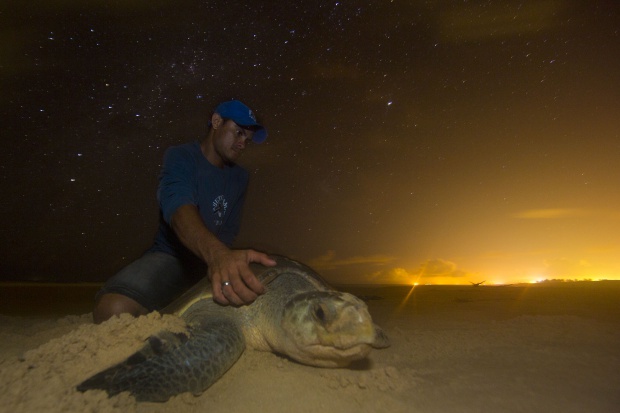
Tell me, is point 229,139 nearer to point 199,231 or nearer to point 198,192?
point 198,192

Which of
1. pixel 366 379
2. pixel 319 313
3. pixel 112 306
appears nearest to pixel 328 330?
pixel 319 313

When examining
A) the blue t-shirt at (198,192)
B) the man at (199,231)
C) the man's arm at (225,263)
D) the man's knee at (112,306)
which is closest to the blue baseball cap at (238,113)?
the man at (199,231)

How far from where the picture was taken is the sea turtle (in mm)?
1521

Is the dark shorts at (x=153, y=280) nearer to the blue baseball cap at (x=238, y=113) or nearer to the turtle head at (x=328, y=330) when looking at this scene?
the turtle head at (x=328, y=330)

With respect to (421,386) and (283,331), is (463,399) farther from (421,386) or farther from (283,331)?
(283,331)

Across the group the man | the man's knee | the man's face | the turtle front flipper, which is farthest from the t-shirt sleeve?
the turtle front flipper

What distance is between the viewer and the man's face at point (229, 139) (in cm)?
335

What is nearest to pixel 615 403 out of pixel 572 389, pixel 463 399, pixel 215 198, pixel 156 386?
pixel 572 389

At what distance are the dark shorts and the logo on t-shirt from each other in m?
0.52

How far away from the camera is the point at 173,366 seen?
1.59 m

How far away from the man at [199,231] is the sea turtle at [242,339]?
0.67 feet

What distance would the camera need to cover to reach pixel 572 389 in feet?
5.21

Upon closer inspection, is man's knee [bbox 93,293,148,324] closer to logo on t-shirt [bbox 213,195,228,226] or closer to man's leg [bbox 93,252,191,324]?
man's leg [bbox 93,252,191,324]

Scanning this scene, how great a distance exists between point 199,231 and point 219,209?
1.29m
